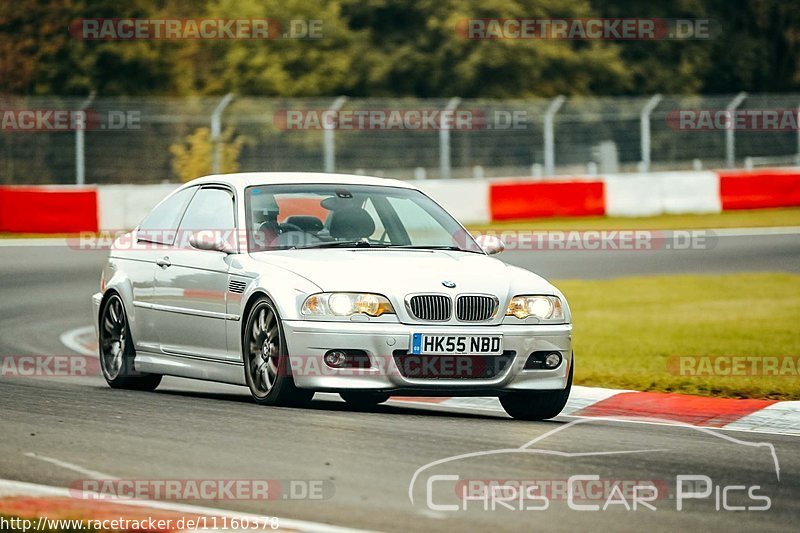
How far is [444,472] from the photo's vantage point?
6.81 m

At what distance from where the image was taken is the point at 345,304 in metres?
8.59

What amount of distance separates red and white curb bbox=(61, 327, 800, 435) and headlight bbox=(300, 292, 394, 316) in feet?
5.01

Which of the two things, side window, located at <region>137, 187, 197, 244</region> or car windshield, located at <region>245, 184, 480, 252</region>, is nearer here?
car windshield, located at <region>245, 184, 480, 252</region>

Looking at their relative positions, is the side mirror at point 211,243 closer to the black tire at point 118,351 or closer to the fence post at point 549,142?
the black tire at point 118,351

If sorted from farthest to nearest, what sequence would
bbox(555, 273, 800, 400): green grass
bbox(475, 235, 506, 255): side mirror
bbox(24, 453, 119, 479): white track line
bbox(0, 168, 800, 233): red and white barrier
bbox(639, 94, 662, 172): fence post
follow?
bbox(639, 94, 662, 172): fence post
bbox(0, 168, 800, 233): red and white barrier
bbox(555, 273, 800, 400): green grass
bbox(475, 235, 506, 255): side mirror
bbox(24, 453, 119, 479): white track line

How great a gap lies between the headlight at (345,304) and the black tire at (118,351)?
7.53 feet

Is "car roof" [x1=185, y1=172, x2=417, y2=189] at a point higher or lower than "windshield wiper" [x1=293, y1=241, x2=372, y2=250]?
higher

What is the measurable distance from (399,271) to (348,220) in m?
1.01

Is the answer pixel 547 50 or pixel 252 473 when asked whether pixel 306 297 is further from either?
pixel 547 50

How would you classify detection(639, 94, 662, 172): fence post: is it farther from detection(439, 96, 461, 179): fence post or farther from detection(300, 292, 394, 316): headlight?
detection(300, 292, 394, 316): headlight

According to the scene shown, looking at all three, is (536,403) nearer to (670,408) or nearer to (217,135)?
(670,408)

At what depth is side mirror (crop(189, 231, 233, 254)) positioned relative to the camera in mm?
Result: 9484

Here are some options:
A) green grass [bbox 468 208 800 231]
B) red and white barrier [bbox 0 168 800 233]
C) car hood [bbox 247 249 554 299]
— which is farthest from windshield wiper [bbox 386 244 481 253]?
green grass [bbox 468 208 800 231]

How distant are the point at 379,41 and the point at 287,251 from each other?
41553 mm
